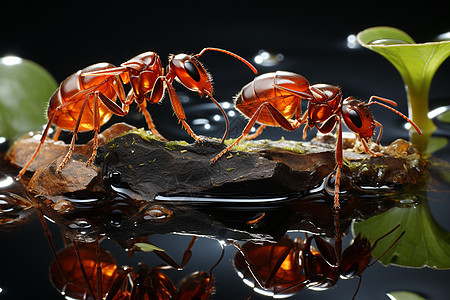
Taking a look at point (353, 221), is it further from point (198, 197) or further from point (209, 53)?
point (209, 53)

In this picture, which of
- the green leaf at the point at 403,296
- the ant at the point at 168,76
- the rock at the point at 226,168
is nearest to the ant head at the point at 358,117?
the rock at the point at 226,168

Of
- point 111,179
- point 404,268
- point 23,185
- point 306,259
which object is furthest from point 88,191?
point 404,268

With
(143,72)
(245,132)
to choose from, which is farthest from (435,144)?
(143,72)

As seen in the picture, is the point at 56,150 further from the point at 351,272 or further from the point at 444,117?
the point at 444,117

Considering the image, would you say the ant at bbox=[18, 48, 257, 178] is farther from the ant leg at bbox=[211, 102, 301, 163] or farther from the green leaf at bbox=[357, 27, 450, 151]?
Result: the green leaf at bbox=[357, 27, 450, 151]

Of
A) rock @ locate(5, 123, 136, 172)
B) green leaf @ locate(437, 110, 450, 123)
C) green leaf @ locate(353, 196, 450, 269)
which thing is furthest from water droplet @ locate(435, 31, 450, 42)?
rock @ locate(5, 123, 136, 172)

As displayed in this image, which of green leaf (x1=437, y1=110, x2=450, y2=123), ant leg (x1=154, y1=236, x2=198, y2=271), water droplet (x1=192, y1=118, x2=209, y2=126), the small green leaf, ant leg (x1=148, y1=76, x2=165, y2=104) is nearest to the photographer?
ant leg (x1=154, y1=236, x2=198, y2=271)
